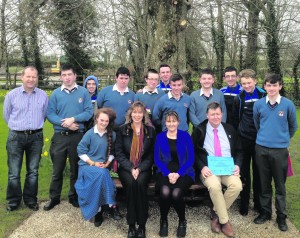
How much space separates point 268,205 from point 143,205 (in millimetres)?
1648

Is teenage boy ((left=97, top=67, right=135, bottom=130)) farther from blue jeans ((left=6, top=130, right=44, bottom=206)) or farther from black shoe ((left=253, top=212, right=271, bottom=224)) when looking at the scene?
black shoe ((left=253, top=212, right=271, bottom=224))

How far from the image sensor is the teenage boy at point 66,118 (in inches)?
191

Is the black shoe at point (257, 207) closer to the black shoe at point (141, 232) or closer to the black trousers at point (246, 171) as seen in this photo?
the black trousers at point (246, 171)

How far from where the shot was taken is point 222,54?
66.1 ft

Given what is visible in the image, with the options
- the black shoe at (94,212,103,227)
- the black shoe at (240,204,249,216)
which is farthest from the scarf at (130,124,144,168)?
the black shoe at (240,204,249,216)

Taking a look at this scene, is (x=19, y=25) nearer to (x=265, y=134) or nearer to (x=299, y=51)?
(x=265, y=134)

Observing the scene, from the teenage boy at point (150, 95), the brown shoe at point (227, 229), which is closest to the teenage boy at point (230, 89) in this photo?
the teenage boy at point (150, 95)

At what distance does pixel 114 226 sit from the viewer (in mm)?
4441

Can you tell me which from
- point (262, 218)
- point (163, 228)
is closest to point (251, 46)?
point (262, 218)

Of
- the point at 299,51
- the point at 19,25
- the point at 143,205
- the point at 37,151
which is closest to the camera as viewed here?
the point at 143,205

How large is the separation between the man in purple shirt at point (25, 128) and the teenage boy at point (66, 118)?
0.62 feet

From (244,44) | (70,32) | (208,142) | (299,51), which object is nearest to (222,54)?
(244,44)

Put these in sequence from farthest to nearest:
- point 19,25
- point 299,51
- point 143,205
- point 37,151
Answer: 1. point 299,51
2. point 19,25
3. point 37,151
4. point 143,205

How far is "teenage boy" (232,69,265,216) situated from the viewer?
182 inches
